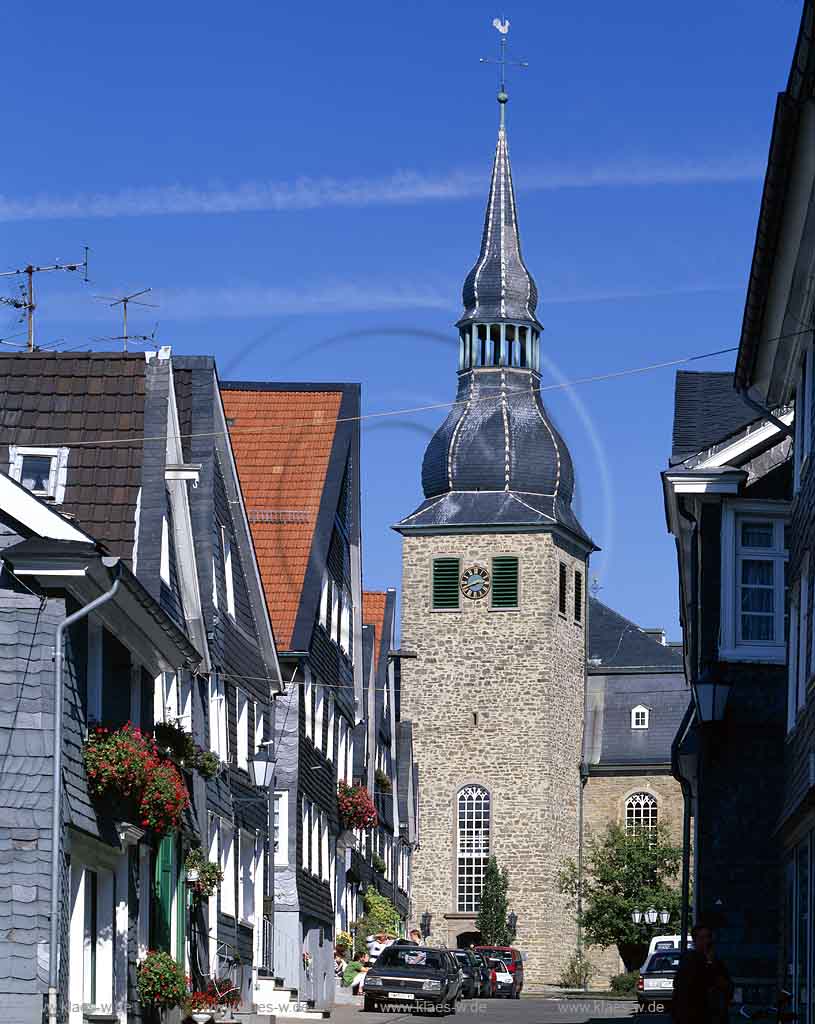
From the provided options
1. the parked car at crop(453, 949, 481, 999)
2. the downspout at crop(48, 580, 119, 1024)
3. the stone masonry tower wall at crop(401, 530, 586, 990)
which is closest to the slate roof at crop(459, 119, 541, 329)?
the stone masonry tower wall at crop(401, 530, 586, 990)

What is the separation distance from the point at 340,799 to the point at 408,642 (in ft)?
141

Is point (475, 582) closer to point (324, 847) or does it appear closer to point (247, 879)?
point (324, 847)

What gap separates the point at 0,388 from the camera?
24.0 m

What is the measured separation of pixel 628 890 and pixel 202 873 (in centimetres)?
4760

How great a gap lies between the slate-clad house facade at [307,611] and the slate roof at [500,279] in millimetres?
42817

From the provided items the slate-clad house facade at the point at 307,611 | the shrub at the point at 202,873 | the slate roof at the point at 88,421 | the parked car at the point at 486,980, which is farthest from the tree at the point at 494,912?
the slate roof at the point at 88,421

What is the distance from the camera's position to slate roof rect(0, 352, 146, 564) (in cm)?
2198

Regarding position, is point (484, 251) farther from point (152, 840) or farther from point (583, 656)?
point (152, 840)

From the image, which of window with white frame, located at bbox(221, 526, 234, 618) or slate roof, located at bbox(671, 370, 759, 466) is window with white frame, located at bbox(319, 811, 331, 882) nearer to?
window with white frame, located at bbox(221, 526, 234, 618)

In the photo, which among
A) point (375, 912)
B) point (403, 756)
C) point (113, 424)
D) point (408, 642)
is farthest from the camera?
point (408, 642)

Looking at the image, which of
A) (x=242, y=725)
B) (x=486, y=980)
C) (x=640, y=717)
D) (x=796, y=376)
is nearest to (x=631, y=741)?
(x=640, y=717)

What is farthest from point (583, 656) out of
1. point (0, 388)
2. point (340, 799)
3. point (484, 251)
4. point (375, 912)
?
point (0, 388)

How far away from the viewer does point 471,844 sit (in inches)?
3179

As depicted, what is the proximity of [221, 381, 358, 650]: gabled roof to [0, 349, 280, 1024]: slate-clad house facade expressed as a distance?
11.6 feet
